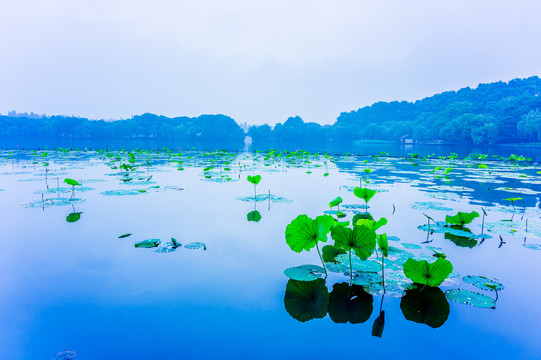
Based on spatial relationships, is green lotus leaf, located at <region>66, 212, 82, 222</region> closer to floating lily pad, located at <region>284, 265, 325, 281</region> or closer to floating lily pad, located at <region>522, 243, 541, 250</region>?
floating lily pad, located at <region>284, 265, 325, 281</region>

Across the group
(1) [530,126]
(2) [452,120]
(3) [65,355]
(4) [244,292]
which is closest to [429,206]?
(4) [244,292]

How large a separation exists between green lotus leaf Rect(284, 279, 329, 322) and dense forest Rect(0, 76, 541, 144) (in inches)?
2486

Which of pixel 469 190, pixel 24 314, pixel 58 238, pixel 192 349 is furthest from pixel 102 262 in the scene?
pixel 469 190

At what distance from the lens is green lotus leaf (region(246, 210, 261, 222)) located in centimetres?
482

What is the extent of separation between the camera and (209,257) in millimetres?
3246

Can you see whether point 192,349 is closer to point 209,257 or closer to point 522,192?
point 209,257

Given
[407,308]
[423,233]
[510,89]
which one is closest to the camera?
Result: [407,308]

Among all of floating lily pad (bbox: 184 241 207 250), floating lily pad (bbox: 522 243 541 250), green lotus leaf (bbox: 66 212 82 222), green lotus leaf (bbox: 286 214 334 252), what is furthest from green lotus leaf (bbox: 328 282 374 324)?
green lotus leaf (bbox: 66 212 82 222)

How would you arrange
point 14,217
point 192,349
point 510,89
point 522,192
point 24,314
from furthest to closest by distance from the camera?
point 510,89, point 522,192, point 14,217, point 24,314, point 192,349

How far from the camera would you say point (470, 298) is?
238 cm

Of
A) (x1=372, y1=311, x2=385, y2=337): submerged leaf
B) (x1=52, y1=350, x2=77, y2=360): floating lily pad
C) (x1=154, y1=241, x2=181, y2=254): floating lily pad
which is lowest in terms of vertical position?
(x1=372, y1=311, x2=385, y2=337): submerged leaf

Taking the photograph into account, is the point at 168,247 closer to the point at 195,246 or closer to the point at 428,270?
the point at 195,246

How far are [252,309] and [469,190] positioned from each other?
751cm

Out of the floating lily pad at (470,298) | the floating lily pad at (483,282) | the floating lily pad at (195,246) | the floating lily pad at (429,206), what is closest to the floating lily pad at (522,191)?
the floating lily pad at (429,206)
